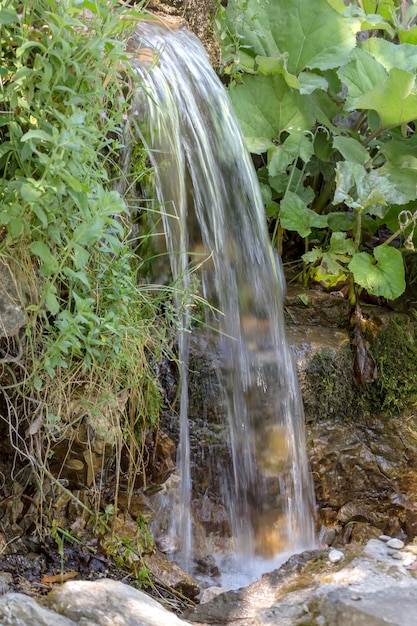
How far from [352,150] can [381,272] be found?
617 millimetres

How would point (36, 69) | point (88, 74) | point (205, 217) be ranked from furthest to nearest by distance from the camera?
point (205, 217) < point (88, 74) < point (36, 69)

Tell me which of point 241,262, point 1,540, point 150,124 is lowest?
point 1,540

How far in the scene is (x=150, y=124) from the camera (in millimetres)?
2660

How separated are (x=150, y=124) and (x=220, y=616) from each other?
1.61 m

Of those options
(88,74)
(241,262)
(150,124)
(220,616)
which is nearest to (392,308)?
(241,262)

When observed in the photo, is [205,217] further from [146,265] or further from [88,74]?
[88,74]

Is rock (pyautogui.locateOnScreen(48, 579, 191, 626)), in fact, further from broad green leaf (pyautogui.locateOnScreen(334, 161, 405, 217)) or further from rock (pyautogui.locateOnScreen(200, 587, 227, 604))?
broad green leaf (pyautogui.locateOnScreen(334, 161, 405, 217))

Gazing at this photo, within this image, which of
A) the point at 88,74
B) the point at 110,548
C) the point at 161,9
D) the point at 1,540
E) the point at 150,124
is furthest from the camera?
the point at 161,9

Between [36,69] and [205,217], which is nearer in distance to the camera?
[36,69]

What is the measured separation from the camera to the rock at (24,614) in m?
1.52

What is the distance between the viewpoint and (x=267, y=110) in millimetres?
3639

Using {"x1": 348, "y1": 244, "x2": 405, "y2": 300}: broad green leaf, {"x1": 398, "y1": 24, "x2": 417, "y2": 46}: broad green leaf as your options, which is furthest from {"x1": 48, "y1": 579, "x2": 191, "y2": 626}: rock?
{"x1": 398, "y1": 24, "x2": 417, "y2": 46}: broad green leaf

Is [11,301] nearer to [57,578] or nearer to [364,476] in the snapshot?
[57,578]

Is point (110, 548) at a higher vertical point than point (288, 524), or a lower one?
higher
